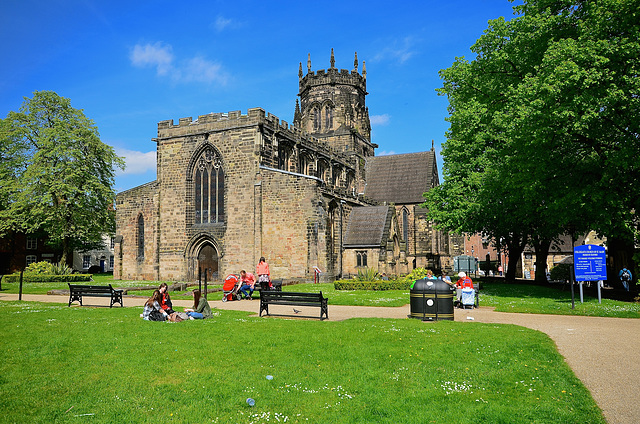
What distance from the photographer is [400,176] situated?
5806 cm

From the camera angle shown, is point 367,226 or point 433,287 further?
point 367,226

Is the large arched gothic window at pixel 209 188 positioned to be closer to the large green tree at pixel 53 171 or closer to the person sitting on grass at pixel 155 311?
the large green tree at pixel 53 171

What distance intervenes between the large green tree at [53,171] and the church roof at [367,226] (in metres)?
25.7

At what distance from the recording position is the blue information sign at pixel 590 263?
19656 millimetres

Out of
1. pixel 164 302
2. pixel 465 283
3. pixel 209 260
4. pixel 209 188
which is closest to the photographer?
pixel 164 302

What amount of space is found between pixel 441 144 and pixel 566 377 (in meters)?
25.1

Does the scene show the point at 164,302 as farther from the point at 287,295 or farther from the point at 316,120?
the point at 316,120

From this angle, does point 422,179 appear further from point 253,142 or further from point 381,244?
point 253,142

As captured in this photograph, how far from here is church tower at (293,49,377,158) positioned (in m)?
57.1

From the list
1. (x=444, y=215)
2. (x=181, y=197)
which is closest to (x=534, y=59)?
(x=444, y=215)

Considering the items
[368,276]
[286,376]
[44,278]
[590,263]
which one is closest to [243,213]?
[368,276]

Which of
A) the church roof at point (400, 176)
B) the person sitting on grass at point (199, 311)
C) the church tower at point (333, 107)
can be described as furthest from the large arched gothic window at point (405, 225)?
the person sitting on grass at point (199, 311)

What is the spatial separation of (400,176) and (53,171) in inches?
1455

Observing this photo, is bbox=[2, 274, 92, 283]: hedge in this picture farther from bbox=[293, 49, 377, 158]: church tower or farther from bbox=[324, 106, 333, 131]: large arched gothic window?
bbox=[324, 106, 333, 131]: large arched gothic window
